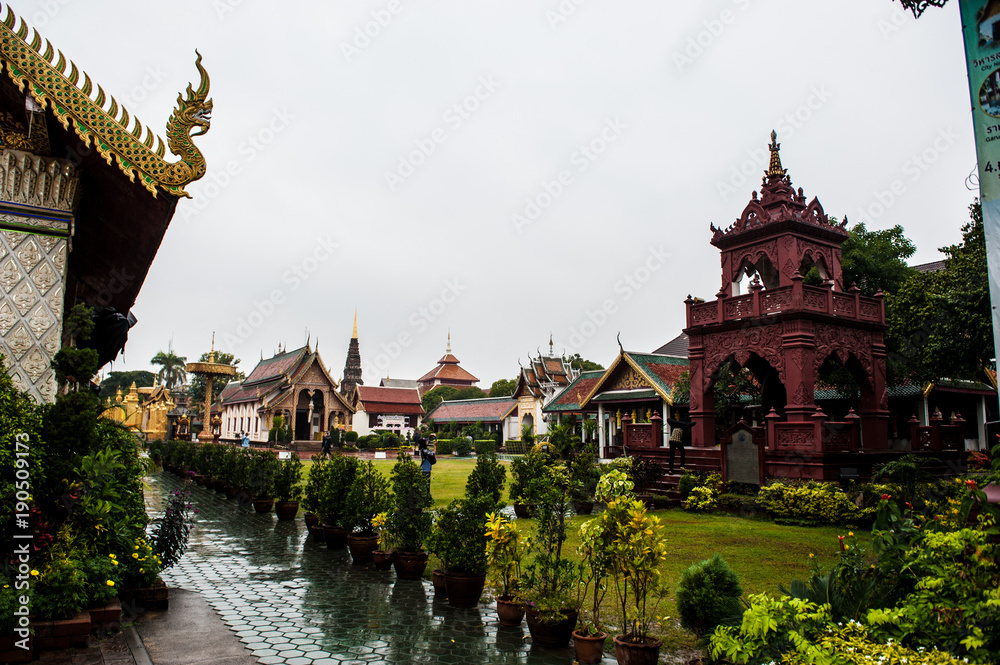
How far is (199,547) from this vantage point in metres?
9.66

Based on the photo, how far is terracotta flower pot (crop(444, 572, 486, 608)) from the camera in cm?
659

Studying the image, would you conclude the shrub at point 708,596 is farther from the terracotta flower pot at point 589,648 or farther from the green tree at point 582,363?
the green tree at point 582,363

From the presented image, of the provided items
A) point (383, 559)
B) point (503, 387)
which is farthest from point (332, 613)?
point (503, 387)

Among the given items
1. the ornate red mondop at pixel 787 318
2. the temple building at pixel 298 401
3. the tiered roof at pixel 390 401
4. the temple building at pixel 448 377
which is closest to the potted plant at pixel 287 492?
the ornate red mondop at pixel 787 318

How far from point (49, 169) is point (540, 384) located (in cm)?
3976

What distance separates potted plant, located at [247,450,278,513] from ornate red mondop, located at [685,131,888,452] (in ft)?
33.4

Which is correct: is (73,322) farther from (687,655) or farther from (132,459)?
(687,655)

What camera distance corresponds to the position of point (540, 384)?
44.8m

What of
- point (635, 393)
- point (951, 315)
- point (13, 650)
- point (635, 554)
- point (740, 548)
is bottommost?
point (740, 548)

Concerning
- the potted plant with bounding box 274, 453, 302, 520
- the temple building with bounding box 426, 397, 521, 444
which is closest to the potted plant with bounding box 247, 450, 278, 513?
the potted plant with bounding box 274, 453, 302, 520

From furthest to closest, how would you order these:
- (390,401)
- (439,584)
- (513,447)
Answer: (390,401) → (513,447) → (439,584)

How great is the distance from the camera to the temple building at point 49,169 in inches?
221

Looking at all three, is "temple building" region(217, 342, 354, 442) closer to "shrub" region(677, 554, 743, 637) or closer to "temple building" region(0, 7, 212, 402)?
"temple building" region(0, 7, 212, 402)
